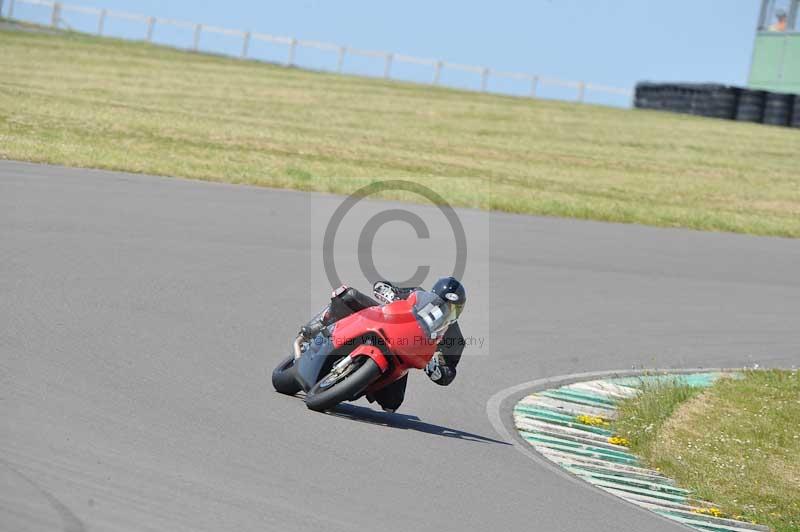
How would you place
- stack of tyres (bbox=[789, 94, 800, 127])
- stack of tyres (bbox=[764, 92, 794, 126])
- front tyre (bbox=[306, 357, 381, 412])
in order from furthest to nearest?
stack of tyres (bbox=[764, 92, 794, 126])
stack of tyres (bbox=[789, 94, 800, 127])
front tyre (bbox=[306, 357, 381, 412])

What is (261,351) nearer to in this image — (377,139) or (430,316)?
(430,316)

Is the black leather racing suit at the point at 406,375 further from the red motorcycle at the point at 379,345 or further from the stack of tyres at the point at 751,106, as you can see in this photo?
the stack of tyres at the point at 751,106

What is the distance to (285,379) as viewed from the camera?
8.95m

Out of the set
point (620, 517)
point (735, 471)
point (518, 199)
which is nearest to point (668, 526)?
point (620, 517)

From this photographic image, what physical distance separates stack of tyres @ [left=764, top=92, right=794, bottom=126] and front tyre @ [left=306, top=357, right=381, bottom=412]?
1522 inches

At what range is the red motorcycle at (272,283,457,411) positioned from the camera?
8180mm

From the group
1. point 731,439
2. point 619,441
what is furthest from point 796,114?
point 619,441

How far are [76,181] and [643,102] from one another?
35331 millimetres

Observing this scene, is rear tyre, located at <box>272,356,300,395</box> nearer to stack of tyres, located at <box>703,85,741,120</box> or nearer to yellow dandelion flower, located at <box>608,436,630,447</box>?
yellow dandelion flower, located at <box>608,436,630,447</box>

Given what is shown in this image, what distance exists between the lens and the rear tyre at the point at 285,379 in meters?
8.91

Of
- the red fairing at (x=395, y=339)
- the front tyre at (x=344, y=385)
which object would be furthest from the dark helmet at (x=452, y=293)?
the front tyre at (x=344, y=385)

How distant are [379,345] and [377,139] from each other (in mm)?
23714

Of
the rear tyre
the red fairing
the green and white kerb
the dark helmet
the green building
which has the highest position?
the green building

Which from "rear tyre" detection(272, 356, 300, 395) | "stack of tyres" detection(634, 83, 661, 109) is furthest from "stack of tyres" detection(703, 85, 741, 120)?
"rear tyre" detection(272, 356, 300, 395)
